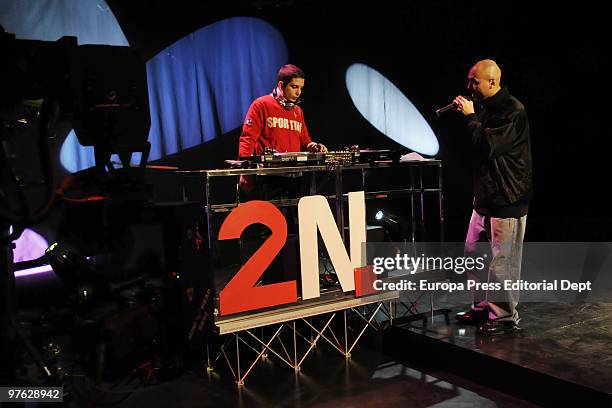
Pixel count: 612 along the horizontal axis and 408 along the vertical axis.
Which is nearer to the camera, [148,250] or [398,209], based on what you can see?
[148,250]

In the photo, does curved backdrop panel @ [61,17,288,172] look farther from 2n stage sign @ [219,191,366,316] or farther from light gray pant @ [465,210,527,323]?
light gray pant @ [465,210,527,323]

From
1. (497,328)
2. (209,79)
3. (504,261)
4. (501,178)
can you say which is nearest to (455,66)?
(209,79)

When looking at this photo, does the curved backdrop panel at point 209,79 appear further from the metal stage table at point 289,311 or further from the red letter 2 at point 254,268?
the red letter 2 at point 254,268

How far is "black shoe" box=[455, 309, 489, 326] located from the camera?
12.5 ft

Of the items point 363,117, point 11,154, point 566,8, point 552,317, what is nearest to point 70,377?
point 11,154

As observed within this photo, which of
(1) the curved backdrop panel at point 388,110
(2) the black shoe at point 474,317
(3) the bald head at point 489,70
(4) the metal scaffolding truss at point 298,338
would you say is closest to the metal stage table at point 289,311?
(4) the metal scaffolding truss at point 298,338

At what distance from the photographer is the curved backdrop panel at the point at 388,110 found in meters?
6.91

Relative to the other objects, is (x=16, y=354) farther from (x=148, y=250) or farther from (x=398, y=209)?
(x=398, y=209)

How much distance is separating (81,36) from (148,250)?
1.96 meters

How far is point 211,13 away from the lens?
5.81 meters

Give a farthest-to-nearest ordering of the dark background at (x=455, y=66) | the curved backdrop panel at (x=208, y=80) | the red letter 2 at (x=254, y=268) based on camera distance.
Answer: the dark background at (x=455, y=66)
the curved backdrop panel at (x=208, y=80)
the red letter 2 at (x=254, y=268)

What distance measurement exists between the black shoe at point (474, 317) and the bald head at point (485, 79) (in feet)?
4.54

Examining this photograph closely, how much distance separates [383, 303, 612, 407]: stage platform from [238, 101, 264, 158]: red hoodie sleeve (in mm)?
1601

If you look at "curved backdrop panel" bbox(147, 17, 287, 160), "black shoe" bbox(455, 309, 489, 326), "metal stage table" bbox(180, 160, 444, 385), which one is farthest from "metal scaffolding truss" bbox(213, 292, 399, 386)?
"curved backdrop panel" bbox(147, 17, 287, 160)
